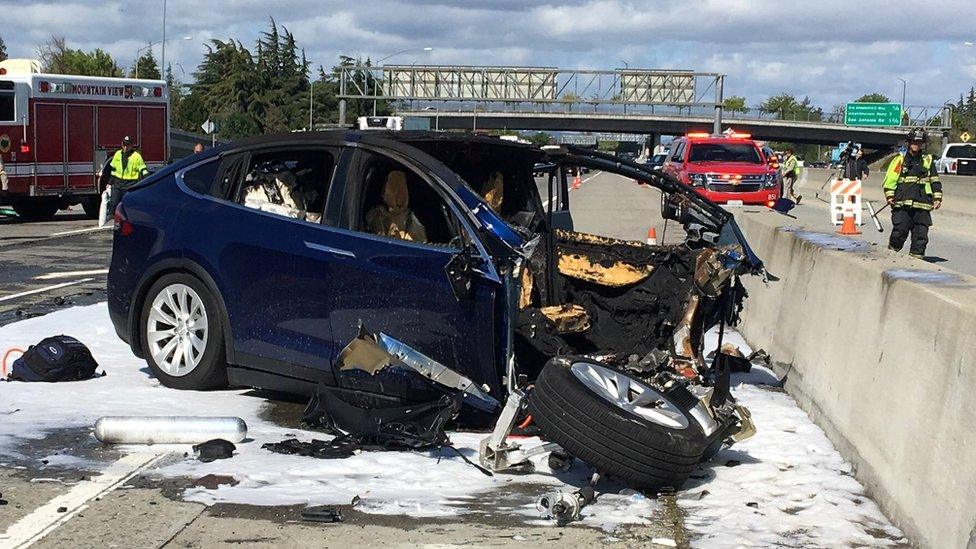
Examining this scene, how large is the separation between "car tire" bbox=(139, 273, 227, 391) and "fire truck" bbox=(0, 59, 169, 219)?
1867 centimetres

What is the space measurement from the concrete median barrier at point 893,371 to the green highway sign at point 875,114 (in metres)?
101

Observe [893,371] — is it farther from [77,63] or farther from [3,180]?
[77,63]

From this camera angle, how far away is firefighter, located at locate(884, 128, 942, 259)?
17.2m

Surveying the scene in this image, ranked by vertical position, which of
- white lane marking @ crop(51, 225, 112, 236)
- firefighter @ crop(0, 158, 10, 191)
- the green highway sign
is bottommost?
white lane marking @ crop(51, 225, 112, 236)

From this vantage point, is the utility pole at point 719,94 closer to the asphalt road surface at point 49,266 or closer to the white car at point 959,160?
the white car at point 959,160

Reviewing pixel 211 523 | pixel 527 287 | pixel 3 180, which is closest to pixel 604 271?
pixel 527 287

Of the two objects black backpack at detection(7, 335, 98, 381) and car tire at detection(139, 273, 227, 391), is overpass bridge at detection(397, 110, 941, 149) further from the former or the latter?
car tire at detection(139, 273, 227, 391)

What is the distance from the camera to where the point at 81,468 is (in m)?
6.20

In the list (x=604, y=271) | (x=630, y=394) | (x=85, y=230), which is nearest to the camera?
(x=630, y=394)

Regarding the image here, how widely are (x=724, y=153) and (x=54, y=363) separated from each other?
951 inches

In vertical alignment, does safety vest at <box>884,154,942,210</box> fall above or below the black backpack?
above

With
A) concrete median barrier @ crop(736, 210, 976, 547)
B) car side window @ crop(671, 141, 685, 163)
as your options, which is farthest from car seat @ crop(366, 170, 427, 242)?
car side window @ crop(671, 141, 685, 163)

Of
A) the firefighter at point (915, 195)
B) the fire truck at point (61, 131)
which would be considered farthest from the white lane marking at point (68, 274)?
the firefighter at point (915, 195)

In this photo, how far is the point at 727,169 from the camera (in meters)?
29.6
